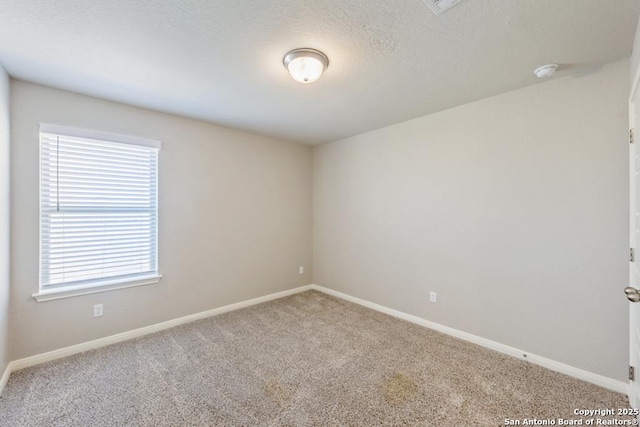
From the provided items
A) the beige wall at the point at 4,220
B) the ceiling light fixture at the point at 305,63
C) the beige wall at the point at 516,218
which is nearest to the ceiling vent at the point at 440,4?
the ceiling light fixture at the point at 305,63

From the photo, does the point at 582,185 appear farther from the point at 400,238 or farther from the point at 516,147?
the point at 400,238

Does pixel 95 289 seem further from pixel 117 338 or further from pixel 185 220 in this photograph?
pixel 185 220

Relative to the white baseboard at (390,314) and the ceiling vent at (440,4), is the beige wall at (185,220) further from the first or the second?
the ceiling vent at (440,4)

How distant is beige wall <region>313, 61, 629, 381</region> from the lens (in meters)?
2.02

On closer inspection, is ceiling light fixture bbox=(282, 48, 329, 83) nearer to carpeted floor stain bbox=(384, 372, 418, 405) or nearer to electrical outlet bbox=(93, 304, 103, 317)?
carpeted floor stain bbox=(384, 372, 418, 405)

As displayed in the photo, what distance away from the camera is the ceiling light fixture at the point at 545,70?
1993mm

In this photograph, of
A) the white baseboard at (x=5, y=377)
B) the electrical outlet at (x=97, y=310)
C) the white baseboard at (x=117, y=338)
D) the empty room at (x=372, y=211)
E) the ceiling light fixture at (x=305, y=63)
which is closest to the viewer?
the empty room at (x=372, y=211)

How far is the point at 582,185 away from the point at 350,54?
2027 mm

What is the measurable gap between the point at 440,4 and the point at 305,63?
0.85 m

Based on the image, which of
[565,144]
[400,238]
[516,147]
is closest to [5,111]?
[400,238]

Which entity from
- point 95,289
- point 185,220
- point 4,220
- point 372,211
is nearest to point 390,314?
point 372,211

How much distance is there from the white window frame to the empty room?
0.05 ft

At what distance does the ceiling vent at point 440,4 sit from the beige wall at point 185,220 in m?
2.71

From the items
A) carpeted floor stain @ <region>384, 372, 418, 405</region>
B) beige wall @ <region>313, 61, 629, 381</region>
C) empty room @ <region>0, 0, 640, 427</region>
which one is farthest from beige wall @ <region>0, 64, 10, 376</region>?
beige wall @ <region>313, 61, 629, 381</region>
